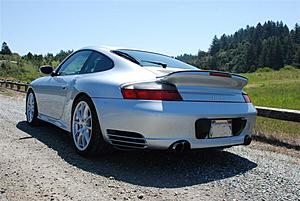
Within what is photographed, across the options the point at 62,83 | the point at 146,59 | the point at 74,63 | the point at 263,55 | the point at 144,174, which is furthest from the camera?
the point at 263,55

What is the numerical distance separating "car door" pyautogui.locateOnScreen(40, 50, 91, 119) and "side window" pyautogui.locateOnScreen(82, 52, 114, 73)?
0.15m

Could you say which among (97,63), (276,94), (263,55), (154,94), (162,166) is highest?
(263,55)

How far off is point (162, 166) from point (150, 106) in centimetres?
80

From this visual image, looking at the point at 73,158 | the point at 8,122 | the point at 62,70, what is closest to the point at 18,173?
the point at 73,158

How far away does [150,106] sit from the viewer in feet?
10.5

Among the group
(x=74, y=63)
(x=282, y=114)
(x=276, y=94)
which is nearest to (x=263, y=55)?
(x=276, y=94)

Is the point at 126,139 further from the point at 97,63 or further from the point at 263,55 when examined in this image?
the point at 263,55

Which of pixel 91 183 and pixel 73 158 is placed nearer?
pixel 91 183

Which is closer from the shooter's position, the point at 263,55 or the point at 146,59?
the point at 146,59

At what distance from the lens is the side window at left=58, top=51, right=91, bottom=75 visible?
4621 mm

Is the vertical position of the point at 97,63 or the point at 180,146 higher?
the point at 97,63

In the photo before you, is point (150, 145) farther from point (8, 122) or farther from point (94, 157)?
point (8, 122)

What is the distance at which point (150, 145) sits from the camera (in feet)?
10.7

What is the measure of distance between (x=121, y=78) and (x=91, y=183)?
3.89 ft
